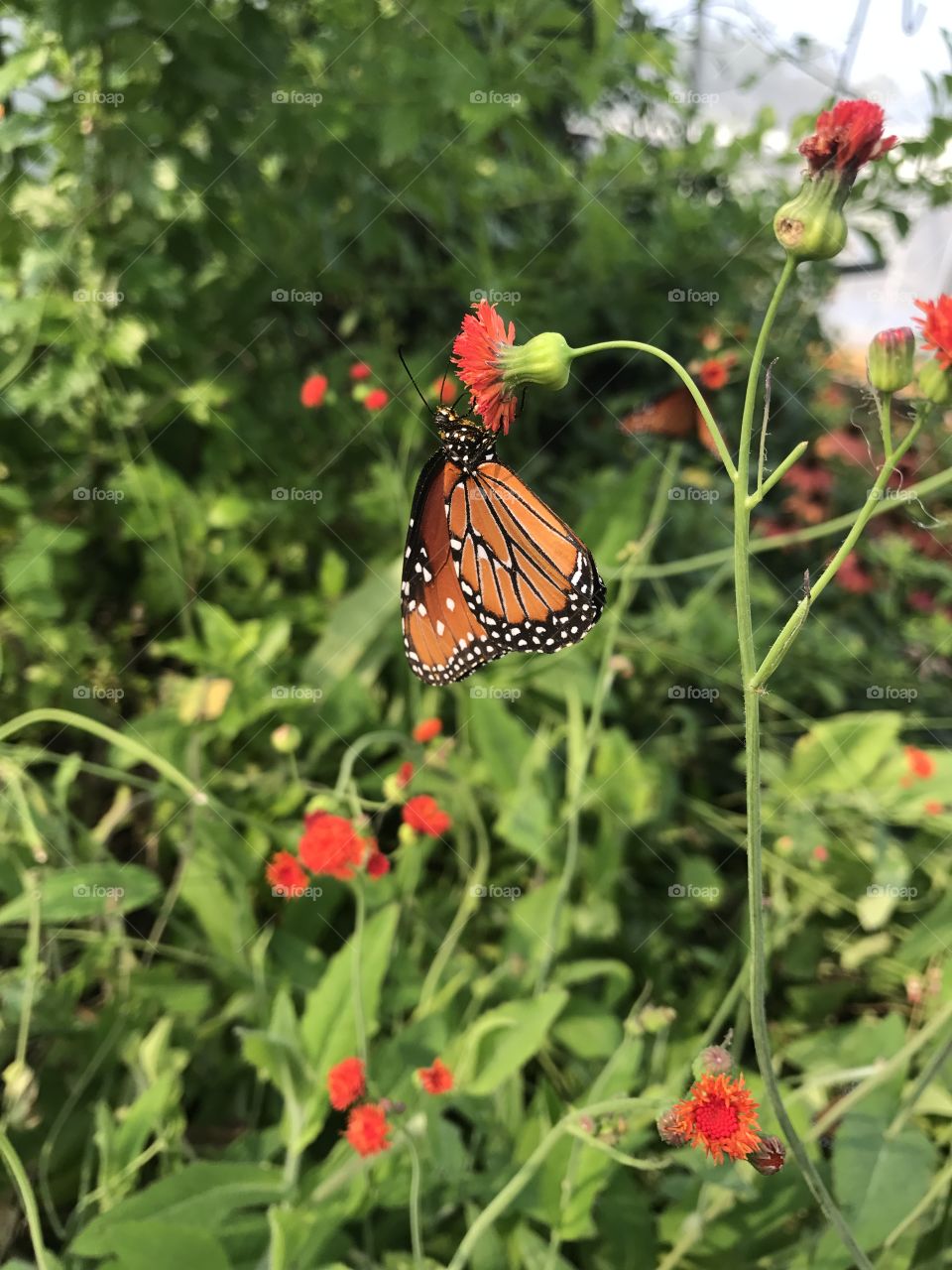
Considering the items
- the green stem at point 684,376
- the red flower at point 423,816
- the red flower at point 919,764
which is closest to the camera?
the green stem at point 684,376

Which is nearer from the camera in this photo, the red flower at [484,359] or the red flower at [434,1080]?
the red flower at [484,359]

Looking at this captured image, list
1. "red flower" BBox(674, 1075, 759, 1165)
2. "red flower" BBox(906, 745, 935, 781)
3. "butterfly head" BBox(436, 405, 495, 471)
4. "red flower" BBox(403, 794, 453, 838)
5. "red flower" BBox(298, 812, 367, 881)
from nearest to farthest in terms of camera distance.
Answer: "red flower" BBox(674, 1075, 759, 1165) → "butterfly head" BBox(436, 405, 495, 471) → "red flower" BBox(298, 812, 367, 881) → "red flower" BBox(403, 794, 453, 838) → "red flower" BBox(906, 745, 935, 781)

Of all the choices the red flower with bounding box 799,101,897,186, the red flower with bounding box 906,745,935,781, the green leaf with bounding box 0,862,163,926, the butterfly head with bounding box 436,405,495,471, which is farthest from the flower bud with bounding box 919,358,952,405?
the red flower with bounding box 906,745,935,781

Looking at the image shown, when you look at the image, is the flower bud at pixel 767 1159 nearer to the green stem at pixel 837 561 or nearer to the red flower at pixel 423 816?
the green stem at pixel 837 561

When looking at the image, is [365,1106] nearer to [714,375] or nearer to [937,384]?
[937,384]

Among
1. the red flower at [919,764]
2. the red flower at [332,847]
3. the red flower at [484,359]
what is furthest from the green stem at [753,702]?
the red flower at [919,764]

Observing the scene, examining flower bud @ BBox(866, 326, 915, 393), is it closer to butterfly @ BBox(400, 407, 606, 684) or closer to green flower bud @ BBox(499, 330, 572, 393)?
green flower bud @ BBox(499, 330, 572, 393)

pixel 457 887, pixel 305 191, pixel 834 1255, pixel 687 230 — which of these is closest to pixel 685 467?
pixel 687 230
